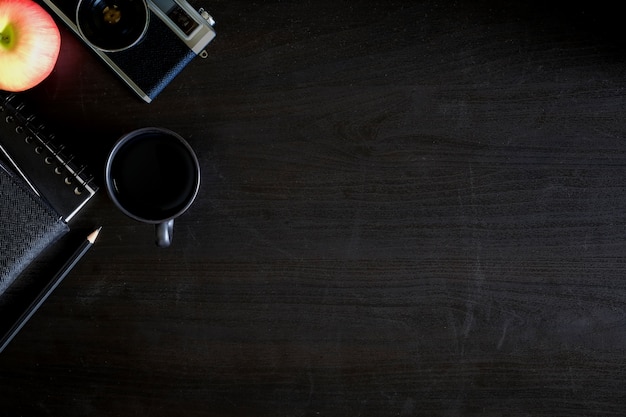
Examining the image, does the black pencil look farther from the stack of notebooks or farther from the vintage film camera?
the vintage film camera

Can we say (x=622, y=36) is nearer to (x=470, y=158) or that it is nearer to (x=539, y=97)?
(x=539, y=97)

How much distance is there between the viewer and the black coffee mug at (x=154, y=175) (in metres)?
0.67

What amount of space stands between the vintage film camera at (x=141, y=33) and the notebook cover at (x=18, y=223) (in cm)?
16

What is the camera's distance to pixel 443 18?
0.69 meters

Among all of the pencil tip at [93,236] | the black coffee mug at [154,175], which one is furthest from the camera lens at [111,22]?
the pencil tip at [93,236]

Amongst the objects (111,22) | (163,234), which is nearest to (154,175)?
(163,234)

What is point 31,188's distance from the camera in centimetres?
67

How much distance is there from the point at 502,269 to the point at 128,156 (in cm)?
44

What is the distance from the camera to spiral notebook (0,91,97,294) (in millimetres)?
661

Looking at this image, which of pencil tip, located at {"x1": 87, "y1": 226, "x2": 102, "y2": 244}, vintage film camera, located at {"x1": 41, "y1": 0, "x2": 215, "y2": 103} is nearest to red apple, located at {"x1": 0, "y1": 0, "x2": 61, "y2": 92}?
vintage film camera, located at {"x1": 41, "y1": 0, "x2": 215, "y2": 103}

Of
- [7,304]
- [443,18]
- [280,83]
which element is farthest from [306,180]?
[7,304]

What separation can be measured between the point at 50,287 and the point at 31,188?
0.37 feet

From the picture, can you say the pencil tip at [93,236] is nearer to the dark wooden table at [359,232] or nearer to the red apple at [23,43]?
the dark wooden table at [359,232]

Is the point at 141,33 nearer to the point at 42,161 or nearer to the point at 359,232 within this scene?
the point at 42,161
